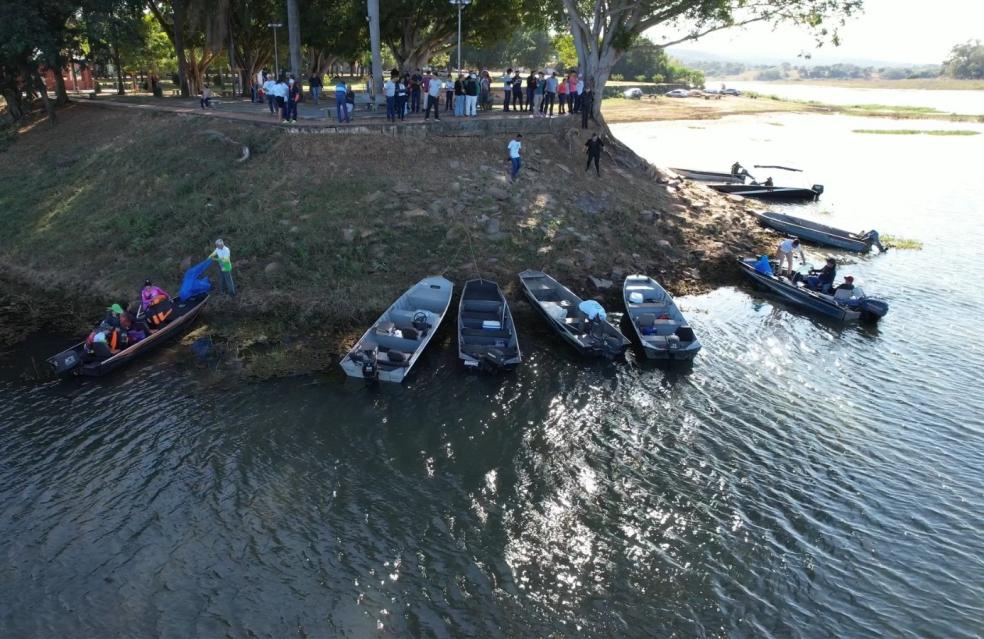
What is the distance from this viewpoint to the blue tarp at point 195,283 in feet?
64.3

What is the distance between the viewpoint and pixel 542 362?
18.2 metres

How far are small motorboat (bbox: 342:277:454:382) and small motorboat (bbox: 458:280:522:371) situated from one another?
0.74 metres

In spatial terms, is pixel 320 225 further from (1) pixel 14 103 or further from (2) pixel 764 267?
(1) pixel 14 103

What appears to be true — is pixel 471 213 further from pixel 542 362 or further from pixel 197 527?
pixel 197 527

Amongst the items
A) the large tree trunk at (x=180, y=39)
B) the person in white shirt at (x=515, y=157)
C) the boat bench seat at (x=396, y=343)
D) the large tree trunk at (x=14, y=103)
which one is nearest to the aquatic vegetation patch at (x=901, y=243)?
the person in white shirt at (x=515, y=157)

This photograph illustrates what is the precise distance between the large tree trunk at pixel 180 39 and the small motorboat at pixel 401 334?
28.5m

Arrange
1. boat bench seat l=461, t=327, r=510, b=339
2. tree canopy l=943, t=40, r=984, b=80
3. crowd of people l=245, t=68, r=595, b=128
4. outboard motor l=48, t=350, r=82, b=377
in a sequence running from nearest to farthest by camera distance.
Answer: outboard motor l=48, t=350, r=82, b=377 < boat bench seat l=461, t=327, r=510, b=339 < crowd of people l=245, t=68, r=595, b=128 < tree canopy l=943, t=40, r=984, b=80

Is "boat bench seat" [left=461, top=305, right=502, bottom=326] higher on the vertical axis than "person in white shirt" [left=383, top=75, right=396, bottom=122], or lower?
lower

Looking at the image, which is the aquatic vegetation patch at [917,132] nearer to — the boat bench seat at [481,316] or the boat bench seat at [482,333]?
the boat bench seat at [481,316]

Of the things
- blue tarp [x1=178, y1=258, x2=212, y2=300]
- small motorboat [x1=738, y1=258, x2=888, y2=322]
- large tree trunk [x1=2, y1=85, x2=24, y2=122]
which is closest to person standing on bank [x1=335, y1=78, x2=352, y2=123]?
blue tarp [x1=178, y1=258, x2=212, y2=300]

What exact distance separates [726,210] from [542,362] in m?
17.5

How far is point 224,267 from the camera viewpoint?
19750mm

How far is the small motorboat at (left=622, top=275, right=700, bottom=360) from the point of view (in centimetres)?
1781

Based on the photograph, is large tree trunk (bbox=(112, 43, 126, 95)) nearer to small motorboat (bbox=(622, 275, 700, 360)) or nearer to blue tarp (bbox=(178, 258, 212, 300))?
blue tarp (bbox=(178, 258, 212, 300))
